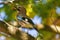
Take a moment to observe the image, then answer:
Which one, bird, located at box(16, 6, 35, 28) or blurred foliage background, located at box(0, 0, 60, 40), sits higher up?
blurred foliage background, located at box(0, 0, 60, 40)

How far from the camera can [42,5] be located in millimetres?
776

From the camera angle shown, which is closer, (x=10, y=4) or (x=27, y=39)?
(x=27, y=39)

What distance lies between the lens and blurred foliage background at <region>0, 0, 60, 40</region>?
761 mm

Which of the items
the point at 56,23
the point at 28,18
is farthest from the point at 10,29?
the point at 56,23

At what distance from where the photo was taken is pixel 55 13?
782 millimetres

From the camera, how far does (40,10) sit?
0.76 metres

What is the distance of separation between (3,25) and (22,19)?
13 cm

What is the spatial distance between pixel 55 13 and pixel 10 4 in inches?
10.8

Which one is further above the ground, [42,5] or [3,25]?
[42,5]

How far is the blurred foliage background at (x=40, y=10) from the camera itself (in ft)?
2.50

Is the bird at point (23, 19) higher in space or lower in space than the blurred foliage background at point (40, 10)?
lower

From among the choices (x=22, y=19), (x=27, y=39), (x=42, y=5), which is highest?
(x=42, y=5)

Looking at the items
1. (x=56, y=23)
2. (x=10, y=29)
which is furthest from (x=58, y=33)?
(x=10, y=29)

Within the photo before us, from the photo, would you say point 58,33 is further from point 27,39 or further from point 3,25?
point 3,25
